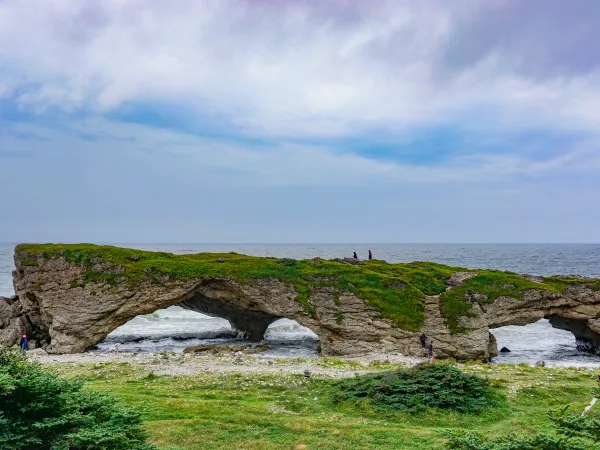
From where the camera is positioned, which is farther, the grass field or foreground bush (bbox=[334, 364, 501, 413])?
foreground bush (bbox=[334, 364, 501, 413])

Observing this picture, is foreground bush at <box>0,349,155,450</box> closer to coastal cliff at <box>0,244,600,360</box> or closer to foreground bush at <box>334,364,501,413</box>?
foreground bush at <box>334,364,501,413</box>

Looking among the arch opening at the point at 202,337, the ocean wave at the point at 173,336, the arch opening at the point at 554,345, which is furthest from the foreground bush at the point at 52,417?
the ocean wave at the point at 173,336

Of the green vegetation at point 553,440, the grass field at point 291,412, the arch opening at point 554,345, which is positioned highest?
the green vegetation at point 553,440

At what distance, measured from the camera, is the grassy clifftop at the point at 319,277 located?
136 feet

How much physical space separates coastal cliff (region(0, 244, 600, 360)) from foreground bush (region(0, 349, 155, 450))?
101 feet

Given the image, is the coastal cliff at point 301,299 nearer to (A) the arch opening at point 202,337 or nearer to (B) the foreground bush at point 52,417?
(A) the arch opening at point 202,337

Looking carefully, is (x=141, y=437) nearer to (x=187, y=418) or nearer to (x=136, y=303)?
(x=187, y=418)

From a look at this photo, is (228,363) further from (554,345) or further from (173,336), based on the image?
(554,345)

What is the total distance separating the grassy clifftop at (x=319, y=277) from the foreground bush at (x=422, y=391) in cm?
1747

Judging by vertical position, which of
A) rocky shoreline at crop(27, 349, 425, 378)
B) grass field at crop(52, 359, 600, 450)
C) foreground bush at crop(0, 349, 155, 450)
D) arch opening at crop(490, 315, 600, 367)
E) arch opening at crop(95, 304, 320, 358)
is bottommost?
arch opening at crop(490, 315, 600, 367)

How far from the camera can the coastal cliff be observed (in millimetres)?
40188

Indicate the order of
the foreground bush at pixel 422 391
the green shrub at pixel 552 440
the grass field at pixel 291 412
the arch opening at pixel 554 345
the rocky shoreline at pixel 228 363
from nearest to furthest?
the green shrub at pixel 552 440
the grass field at pixel 291 412
the foreground bush at pixel 422 391
the rocky shoreline at pixel 228 363
the arch opening at pixel 554 345

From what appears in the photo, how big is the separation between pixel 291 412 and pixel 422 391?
21.1ft

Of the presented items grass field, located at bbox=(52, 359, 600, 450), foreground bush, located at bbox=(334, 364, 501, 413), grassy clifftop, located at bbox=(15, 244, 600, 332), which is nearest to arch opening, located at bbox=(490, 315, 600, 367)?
grassy clifftop, located at bbox=(15, 244, 600, 332)
